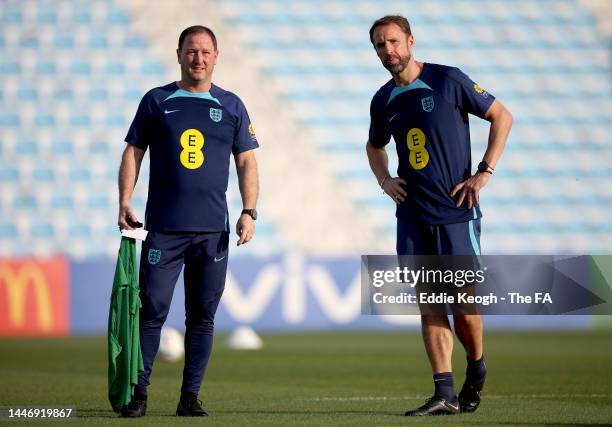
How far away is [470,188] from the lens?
612 centimetres

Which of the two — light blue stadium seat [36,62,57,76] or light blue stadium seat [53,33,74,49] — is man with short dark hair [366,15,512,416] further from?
light blue stadium seat [53,33,74,49]

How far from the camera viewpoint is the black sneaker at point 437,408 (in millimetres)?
6043

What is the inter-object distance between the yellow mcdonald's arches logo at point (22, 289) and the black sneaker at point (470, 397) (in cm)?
1209

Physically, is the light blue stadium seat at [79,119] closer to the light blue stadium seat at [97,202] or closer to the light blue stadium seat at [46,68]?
the light blue stadium seat at [46,68]

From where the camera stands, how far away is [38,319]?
17.6 meters

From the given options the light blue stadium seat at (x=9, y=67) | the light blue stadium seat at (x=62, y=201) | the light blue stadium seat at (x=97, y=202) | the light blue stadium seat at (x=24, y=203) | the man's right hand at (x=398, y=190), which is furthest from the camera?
the light blue stadium seat at (x=9, y=67)

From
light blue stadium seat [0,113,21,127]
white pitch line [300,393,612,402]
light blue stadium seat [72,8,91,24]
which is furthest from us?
light blue stadium seat [72,8,91,24]

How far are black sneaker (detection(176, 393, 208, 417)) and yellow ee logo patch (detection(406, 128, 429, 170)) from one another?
1.63 m

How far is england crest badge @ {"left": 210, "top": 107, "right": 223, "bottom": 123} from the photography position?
6.13m

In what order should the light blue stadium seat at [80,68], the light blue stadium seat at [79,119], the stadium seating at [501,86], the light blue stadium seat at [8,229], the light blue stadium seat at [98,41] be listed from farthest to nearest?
the light blue stadium seat at [98,41], the stadium seating at [501,86], the light blue stadium seat at [80,68], the light blue stadium seat at [79,119], the light blue stadium seat at [8,229]

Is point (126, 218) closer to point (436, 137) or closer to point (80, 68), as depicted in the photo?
point (436, 137)

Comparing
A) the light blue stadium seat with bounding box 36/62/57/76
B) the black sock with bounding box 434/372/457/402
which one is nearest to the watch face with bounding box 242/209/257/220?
the black sock with bounding box 434/372/457/402

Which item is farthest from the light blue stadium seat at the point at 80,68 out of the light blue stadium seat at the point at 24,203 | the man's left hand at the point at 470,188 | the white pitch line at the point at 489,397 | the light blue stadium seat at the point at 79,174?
the man's left hand at the point at 470,188

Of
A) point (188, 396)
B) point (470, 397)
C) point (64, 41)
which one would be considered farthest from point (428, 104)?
point (64, 41)
